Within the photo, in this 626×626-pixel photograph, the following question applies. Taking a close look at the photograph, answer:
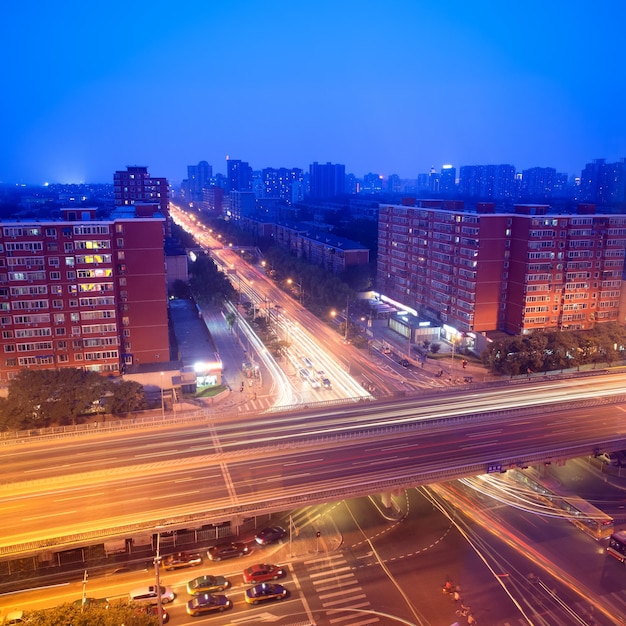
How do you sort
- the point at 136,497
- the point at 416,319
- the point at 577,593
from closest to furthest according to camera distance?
the point at 577,593, the point at 136,497, the point at 416,319

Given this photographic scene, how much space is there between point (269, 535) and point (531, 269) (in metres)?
38.9

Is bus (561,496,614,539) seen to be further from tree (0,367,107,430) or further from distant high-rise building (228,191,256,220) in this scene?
distant high-rise building (228,191,256,220)

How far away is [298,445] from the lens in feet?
106

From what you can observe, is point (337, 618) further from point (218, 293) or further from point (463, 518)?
point (218, 293)

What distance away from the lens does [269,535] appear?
1090 inches

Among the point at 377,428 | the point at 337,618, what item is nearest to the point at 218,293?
the point at 377,428

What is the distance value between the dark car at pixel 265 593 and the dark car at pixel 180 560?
3.55 m

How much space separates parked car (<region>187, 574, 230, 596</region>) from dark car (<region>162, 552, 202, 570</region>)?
1.35 m

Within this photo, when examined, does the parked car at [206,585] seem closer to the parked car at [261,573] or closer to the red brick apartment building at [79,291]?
the parked car at [261,573]

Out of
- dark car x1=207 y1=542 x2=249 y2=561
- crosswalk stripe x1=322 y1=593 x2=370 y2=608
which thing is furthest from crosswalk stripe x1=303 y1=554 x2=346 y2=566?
dark car x1=207 y1=542 x2=249 y2=561

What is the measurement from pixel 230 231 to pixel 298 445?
351ft

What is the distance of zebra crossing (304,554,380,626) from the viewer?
22828 mm

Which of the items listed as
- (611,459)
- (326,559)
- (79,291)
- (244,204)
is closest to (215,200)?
(244,204)

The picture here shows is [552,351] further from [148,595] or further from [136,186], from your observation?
[136,186]
